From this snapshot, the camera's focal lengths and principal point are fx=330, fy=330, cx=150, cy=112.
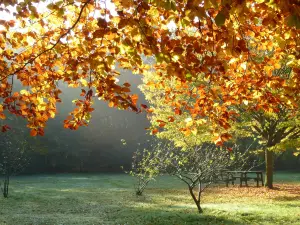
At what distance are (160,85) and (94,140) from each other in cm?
3469

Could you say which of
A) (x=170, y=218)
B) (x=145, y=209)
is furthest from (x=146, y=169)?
(x=170, y=218)

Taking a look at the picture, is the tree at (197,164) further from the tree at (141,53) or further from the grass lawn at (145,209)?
the tree at (141,53)

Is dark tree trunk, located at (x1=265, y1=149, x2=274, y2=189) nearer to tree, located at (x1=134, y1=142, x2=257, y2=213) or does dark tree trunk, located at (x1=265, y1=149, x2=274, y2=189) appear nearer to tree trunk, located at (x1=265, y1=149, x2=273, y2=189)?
tree trunk, located at (x1=265, y1=149, x2=273, y2=189)

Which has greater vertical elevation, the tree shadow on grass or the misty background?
the misty background

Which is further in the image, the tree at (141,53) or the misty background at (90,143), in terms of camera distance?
the misty background at (90,143)

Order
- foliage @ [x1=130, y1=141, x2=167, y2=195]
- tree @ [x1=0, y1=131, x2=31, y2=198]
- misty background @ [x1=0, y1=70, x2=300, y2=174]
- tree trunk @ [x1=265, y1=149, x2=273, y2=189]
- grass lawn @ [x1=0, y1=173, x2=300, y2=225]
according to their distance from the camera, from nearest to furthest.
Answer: grass lawn @ [x1=0, y1=173, x2=300, y2=225]
foliage @ [x1=130, y1=141, x2=167, y2=195]
tree @ [x1=0, y1=131, x2=31, y2=198]
tree trunk @ [x1=265, y1=149, x2=273, y2=189]
misty background @ [x1=0, y1=70, x2=300, y2=174]

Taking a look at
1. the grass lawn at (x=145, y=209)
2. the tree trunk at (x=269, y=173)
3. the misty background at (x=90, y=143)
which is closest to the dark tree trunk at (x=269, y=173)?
the tree trunk at (x=269, y=173)

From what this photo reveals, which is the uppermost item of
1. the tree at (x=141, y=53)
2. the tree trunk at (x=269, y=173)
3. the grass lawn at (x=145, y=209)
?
the tree at (x=141, y=53)

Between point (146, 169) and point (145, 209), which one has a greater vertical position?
point (146, 169)

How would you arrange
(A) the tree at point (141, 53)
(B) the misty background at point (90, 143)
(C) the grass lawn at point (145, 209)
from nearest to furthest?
(A) the tree at point (141, 53), (C) the grass lawn at point (145, 209), (B) the misty background at point (90, 143)

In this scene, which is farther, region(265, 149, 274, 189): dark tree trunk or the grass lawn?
region(265, 149, 274, 189): dark tree trunk

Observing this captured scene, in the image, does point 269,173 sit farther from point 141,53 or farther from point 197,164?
point 141,53

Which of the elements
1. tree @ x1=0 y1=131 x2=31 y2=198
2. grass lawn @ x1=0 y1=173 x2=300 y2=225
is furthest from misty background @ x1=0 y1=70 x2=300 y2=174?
grass lawn @ x1=0 y1=173 x2=300 y2=225

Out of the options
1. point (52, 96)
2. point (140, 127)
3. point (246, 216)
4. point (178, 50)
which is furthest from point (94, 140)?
point (178, 50)
